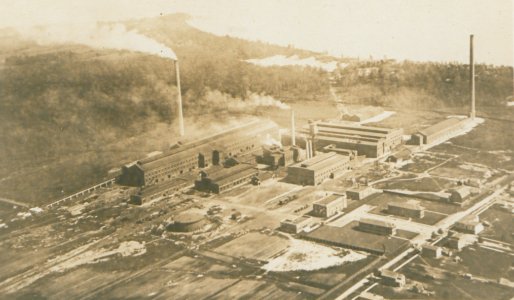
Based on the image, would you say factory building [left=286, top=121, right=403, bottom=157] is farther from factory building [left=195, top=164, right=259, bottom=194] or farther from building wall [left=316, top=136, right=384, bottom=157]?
factory building [left=195, top=164, right=259, bottom=194]

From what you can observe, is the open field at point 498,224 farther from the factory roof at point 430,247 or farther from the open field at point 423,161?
the open field at point 423,161

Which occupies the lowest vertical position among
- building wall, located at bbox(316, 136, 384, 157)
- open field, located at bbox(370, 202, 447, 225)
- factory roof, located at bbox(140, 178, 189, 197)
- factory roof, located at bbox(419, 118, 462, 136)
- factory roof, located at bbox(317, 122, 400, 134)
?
open field, located at bbox(370, 202, 447, 225)

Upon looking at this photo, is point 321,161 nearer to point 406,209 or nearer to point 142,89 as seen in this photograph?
point 406,209

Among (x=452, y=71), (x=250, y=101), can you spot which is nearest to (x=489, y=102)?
(x=452, y=71)

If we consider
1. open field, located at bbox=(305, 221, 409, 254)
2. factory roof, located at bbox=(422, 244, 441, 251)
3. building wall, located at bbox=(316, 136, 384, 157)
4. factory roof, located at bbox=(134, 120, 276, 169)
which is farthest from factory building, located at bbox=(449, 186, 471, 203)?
factory roof, located at bbox=(134, 120, 276, 169)

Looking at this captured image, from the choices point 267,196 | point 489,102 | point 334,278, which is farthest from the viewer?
point 489,102

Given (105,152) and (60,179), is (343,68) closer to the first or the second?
(105,152)
